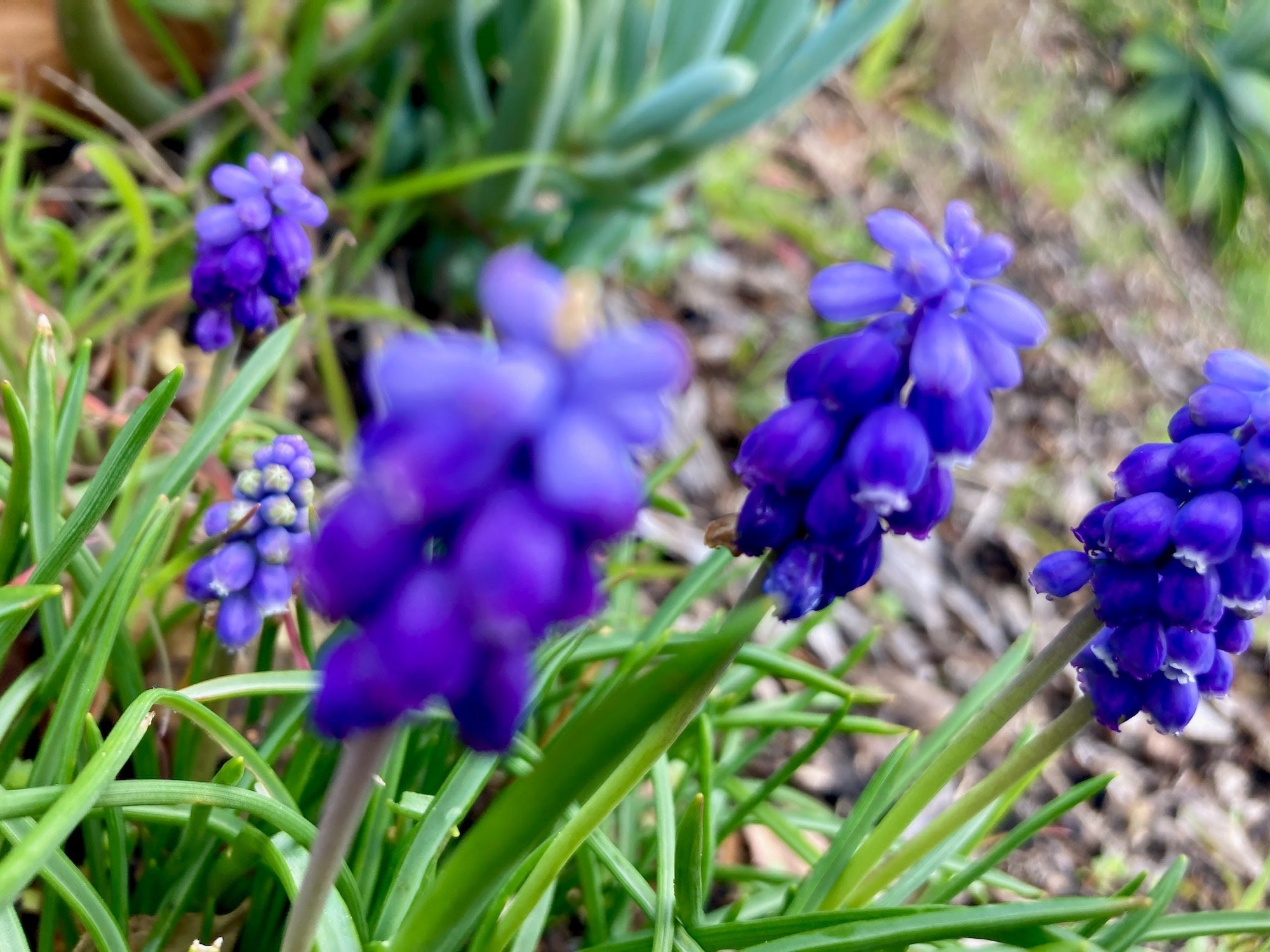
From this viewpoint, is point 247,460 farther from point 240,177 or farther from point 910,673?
point 910,673

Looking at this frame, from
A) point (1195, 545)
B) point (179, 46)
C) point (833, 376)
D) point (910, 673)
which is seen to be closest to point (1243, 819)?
point (910, 673)

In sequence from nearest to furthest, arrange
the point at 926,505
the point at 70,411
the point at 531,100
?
the point at 926,505 → the point at 70,411 → the point at 531,100

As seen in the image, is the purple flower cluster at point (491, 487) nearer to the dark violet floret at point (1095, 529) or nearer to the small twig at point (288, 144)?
the dark violet floret at point (1095, 529)

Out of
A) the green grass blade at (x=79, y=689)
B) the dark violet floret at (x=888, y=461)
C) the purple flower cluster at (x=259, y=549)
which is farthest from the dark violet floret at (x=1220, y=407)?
the green grass blade at (x=79, y=689)

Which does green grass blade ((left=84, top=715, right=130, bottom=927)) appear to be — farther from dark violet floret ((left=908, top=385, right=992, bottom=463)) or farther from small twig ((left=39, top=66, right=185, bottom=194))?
small twig ((left=39, top=66, right=185, bottom=194))

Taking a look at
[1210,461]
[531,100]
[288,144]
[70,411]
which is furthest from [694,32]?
[1210,461]

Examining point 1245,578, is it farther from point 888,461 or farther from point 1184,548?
point 888,461
